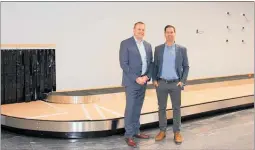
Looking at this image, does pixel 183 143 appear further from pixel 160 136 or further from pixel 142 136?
pixel 142 136

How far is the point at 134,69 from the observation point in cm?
418

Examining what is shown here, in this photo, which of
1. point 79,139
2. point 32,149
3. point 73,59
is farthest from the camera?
point 73,59

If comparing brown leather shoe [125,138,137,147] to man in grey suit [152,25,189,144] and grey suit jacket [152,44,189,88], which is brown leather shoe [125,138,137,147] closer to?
man in grey suit [152,25,189,144]

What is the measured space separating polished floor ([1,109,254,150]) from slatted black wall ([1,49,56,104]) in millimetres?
1070

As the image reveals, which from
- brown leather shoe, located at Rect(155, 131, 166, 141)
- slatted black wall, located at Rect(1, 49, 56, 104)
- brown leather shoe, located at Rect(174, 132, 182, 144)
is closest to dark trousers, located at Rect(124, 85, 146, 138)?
brown leather shoe, located at Rect(155, 131, 166, 141)

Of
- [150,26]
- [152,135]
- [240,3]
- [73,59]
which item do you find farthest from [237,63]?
[152,135]

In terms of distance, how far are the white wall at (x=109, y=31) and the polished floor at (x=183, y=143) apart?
2.24 meters

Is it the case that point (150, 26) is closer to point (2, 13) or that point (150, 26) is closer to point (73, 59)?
point (73, 59)

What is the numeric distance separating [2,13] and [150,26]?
3.65m

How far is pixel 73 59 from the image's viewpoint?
7.02 meters

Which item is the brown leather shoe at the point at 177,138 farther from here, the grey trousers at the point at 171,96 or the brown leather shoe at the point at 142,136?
the brown leather shoe at the point at 142,136

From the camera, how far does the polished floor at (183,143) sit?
4297mm

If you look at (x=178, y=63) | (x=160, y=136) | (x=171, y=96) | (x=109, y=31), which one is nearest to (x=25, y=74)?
(x=109, y=31)

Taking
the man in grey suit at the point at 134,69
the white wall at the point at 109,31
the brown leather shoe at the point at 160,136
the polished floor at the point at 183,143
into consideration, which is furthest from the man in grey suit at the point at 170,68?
the white wall at the point at 109,31
